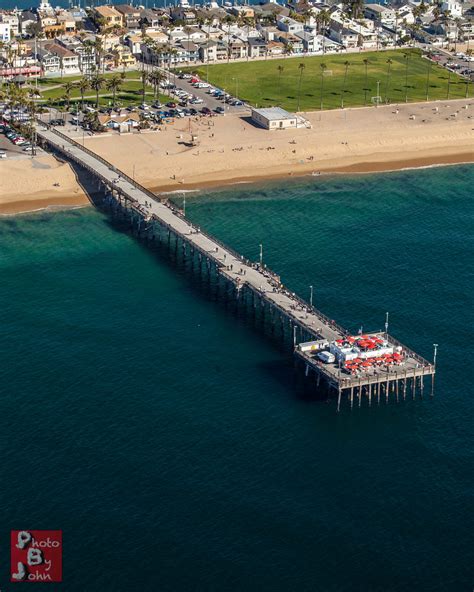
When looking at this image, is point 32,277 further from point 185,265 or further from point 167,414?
point 167,414

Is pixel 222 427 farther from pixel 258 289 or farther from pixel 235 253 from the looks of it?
pixel 235 253

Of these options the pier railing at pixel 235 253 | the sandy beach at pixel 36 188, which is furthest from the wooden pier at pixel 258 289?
the sandy beach at pixel 36 188

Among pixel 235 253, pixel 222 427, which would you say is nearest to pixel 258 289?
pixel 235 253

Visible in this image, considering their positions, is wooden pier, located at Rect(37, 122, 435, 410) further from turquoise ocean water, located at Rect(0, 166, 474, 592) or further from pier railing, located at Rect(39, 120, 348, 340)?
turquoise ocean water, located at Rect(0, 166, 474, 592)

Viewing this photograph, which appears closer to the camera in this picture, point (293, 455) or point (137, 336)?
point (293, 455)

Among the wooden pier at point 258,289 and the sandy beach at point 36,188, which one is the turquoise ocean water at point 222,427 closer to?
the wooden pier at point 258,289

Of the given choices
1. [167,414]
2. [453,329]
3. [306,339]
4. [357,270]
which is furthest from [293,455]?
[357,270]
